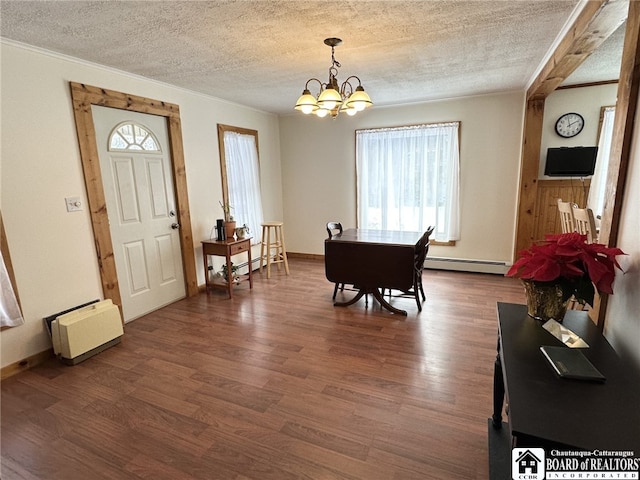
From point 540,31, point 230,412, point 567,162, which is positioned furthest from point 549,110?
point 230,412

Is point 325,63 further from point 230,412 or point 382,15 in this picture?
point 230,412

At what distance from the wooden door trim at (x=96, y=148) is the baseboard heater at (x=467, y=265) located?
11.4ft

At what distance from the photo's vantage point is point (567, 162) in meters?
3.87

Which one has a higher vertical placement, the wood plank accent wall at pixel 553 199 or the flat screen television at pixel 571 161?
the flat screen television at pixel 571 161

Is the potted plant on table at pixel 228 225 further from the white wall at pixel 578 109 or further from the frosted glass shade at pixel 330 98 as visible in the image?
the white wall at pixel 578 109

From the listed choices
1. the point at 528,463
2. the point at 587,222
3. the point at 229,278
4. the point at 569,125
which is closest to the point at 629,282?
the point at 528,463

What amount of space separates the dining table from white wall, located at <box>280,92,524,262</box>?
1.52 m

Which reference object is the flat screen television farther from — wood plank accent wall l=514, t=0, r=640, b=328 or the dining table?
the dining table

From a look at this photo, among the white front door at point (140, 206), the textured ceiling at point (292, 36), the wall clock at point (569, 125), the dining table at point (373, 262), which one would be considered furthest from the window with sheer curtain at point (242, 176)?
the wall clock at point (569, 125)

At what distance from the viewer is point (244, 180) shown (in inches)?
181

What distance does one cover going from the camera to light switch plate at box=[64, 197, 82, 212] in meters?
2.61

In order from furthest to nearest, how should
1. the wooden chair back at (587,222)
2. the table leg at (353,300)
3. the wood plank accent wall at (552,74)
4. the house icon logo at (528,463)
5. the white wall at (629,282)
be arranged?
the table leg at (353,300) → the wooden chair back at (587,222) → the wood plank accent wall at (552,74) → the white wall at (629,282) → the house icon logo at (528,463)

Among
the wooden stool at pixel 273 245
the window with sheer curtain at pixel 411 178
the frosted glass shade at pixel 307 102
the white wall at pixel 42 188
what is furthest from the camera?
the wooden stool at pixel 273 245

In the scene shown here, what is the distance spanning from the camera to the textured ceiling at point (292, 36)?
190 centimetres
